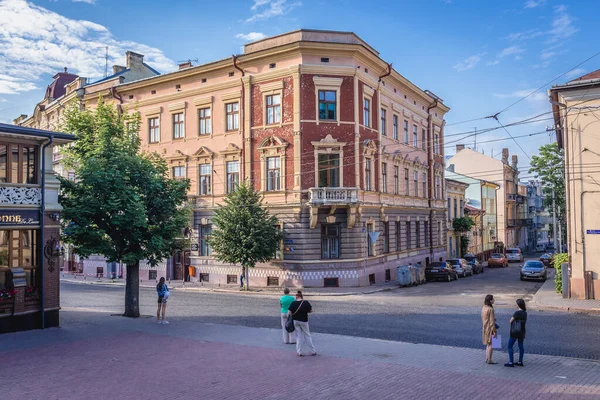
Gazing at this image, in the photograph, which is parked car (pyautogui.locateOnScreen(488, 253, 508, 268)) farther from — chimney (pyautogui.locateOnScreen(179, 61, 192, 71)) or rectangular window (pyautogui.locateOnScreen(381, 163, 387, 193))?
chimney (pyautogui.locateOnScreen(179, 61, 192, 71))

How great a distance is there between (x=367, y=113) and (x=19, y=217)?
72.2 feet

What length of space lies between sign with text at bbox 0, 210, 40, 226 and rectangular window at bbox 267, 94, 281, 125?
1703 cm

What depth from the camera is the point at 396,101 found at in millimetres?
38156

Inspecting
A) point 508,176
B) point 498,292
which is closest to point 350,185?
point 498,292

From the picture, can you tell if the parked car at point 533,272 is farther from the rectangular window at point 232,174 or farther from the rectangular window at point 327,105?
the rectangular window at point 232,174

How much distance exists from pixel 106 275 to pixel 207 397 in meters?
33.4

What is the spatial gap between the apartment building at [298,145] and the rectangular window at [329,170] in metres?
0.06

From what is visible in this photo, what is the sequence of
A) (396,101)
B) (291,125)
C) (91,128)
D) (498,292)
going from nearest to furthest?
(91,128)
(498,292)
(291,125)
(396,101)

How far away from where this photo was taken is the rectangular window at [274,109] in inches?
1246

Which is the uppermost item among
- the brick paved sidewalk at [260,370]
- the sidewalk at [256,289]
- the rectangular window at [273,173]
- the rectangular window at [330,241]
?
the rectangular window at [273,173]

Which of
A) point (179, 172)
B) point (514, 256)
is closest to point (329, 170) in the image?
point (179, 172)

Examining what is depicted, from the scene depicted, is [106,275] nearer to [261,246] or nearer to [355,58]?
[261,246]

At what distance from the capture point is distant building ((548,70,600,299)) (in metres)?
23.0

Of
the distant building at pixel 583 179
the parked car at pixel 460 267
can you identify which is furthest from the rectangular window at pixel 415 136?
the distant building at pixel 583 179
